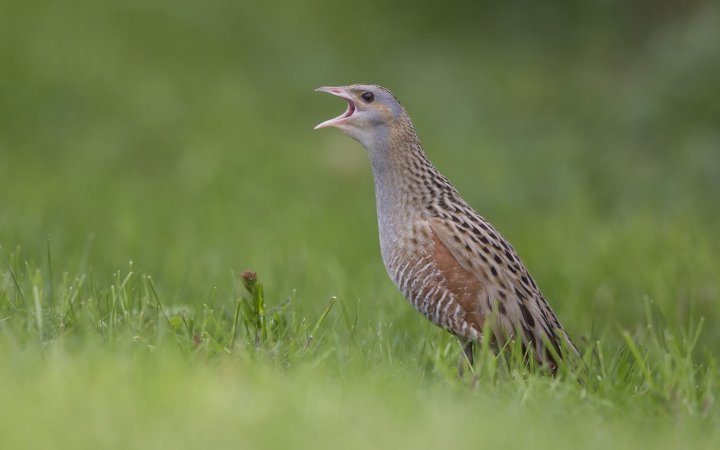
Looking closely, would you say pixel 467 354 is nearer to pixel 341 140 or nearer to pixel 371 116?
pixel 371 116

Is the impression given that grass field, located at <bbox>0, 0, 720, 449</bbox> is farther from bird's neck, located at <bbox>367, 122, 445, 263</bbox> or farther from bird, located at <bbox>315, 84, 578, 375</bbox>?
bird's neck, located at <bbox>367, 122, 445, 263</bbox>

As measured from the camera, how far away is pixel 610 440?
12.9 feet

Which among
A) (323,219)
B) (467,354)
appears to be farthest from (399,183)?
(323,219)

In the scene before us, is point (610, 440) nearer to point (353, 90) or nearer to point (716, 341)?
point (353, 90)

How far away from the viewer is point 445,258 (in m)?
5.29

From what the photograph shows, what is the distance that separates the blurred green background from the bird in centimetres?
100

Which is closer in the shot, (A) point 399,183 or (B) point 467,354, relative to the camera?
(B) point 467,354

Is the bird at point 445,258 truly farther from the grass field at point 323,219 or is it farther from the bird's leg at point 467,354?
the grass field at point 323,219

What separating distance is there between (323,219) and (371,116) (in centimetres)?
400

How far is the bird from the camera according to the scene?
521 centimetres

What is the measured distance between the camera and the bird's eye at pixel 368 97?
587cm

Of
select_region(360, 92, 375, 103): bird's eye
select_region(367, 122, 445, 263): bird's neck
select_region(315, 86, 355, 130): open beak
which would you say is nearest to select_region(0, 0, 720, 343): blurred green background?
select_region(367, 122, 445, 263): bird's neck

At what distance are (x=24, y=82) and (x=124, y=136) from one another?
132 centimetres

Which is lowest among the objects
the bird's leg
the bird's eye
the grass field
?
the bird's leg
